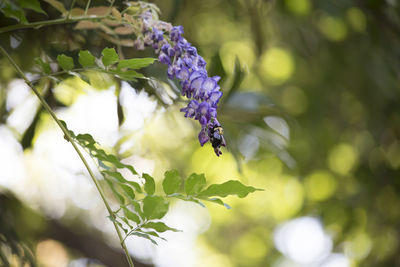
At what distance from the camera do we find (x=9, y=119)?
1153 mm

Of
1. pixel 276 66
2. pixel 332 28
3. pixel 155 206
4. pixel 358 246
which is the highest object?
pixel 276 66

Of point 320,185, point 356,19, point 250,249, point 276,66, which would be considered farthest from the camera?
point 250,249

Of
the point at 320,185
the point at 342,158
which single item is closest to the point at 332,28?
the point at 342,158

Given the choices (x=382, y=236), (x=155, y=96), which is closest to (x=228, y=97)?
(x=155, y=96)

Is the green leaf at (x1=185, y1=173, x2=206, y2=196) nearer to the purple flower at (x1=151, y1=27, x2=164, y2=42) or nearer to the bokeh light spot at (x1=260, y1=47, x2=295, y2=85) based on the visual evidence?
the purple flower at (x1=151, y1=27, x2=164, y2=42)

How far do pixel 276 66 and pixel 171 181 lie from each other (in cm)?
232

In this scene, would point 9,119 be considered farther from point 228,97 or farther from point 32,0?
point 32,0

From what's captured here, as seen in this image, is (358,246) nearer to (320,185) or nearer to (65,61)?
(320,185)

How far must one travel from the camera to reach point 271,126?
3.69 feet

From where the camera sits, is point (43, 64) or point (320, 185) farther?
point (320, 185)

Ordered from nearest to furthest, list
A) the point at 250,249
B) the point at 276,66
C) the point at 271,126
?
the point at 271,126
the point at 276,66
the point at 250,249

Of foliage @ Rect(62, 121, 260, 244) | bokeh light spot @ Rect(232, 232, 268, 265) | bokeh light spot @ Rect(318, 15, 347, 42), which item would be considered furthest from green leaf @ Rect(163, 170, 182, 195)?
bokeh light spot @ Rect(232, 232, 268, 265)

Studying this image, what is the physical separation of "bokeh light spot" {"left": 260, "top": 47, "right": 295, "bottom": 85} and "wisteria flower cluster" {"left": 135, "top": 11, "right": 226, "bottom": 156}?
2131 mm

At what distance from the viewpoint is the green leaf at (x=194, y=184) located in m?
0.52
